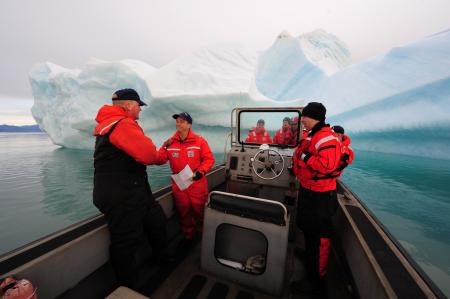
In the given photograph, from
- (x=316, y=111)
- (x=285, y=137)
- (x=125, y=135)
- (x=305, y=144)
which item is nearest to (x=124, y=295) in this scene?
(x=125, y=135)

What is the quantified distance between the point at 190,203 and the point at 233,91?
8670 millimetres

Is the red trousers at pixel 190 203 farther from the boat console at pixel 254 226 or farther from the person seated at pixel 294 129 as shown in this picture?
the person seated at pixel 294 129

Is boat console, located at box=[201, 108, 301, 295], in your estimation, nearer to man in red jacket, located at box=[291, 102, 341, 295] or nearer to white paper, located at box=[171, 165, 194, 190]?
man in red jacket, located at box=[291, 102, 341, 295]

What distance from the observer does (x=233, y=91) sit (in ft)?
33.1

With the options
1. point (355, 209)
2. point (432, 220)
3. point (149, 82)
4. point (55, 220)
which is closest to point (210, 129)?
point (149, 82)

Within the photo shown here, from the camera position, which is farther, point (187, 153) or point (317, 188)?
point (187, 153)

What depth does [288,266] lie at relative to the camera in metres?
2.02

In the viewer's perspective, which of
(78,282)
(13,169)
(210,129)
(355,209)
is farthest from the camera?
(210,129)

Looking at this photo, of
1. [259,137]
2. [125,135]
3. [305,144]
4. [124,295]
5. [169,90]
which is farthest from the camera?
[169,90]

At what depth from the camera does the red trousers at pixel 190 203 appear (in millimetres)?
2182

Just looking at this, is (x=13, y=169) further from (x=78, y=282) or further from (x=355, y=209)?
(x=355, y=209)

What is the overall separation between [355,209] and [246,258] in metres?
1.20

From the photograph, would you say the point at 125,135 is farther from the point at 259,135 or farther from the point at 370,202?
the point at 370,202

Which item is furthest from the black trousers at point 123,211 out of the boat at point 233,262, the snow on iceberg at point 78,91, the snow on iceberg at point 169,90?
the snow on iceberg at point 78,91
